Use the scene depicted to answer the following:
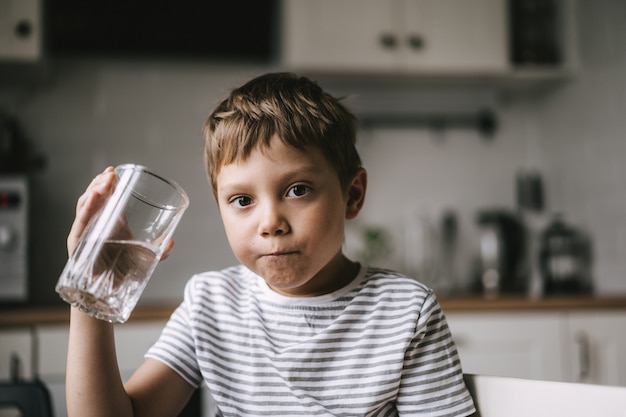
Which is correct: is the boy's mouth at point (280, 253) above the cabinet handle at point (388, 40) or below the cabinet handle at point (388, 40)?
below

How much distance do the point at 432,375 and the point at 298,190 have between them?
29 centimetres

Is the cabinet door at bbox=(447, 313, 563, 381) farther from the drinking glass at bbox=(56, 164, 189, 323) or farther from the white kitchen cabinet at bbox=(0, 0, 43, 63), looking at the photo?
the white kitchen cabinet at bbox=(0, 0, 43, 63)

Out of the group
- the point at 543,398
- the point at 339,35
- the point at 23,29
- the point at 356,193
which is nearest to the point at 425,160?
the point at 339,35

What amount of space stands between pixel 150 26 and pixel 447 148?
1.31 m

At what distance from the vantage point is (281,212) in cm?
76

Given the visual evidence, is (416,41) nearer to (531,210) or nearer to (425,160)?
(425,160)

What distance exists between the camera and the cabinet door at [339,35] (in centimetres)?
233

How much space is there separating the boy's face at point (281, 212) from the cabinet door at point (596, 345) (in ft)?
5.15

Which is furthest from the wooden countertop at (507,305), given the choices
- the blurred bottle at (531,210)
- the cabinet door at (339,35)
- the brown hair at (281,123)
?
the brown hair at (281,123)

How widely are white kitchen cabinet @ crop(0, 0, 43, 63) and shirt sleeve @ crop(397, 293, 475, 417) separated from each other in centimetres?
179

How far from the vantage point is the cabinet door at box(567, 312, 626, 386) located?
209 centimetres

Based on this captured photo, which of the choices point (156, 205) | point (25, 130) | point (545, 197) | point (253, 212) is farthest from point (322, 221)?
point (545, 197)

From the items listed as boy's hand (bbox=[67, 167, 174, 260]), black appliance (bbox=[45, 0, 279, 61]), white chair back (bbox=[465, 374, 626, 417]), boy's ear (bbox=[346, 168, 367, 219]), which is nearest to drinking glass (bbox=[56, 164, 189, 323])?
boy's hand (bbox=[67, 167, 174, 260])

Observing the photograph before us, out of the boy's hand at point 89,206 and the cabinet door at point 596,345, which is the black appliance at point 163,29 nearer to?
the cabinet door at point 596,345
